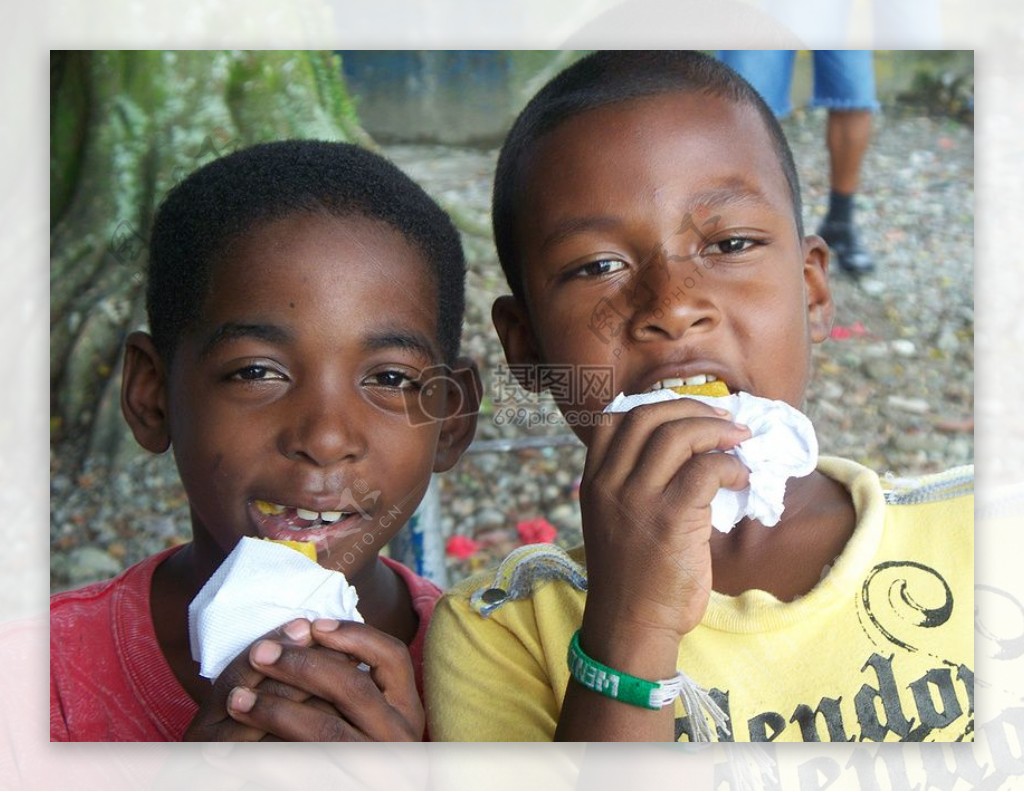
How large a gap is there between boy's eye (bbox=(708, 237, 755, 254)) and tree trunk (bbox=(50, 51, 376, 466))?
58cm

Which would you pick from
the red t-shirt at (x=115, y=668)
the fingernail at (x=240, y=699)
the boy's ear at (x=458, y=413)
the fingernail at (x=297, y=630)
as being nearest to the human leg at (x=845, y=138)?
the boy's ear at (x=458, y=413)

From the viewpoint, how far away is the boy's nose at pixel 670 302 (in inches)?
59.6

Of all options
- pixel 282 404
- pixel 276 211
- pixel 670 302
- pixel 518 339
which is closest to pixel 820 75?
pixel 670 302

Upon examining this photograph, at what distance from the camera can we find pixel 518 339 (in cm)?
171

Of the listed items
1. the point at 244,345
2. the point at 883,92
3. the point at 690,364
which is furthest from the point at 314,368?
the point at 883,92

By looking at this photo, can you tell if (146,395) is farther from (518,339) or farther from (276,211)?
(518,339)

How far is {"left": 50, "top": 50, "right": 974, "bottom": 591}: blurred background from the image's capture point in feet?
5.70

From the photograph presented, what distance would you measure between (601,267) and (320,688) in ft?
2.23

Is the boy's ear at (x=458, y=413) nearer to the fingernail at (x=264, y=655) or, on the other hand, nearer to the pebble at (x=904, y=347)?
the fingernail at (x=264, y=655)

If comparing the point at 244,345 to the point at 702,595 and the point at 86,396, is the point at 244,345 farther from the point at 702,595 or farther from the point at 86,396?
the point at 702,595

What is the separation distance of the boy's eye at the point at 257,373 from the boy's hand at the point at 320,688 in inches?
14.2

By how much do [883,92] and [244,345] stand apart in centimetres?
105

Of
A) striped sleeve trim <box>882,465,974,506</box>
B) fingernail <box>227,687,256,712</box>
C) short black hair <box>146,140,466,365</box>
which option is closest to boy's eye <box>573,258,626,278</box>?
short black hair <box>146,140,466,365</box>

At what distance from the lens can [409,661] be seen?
148 cm
